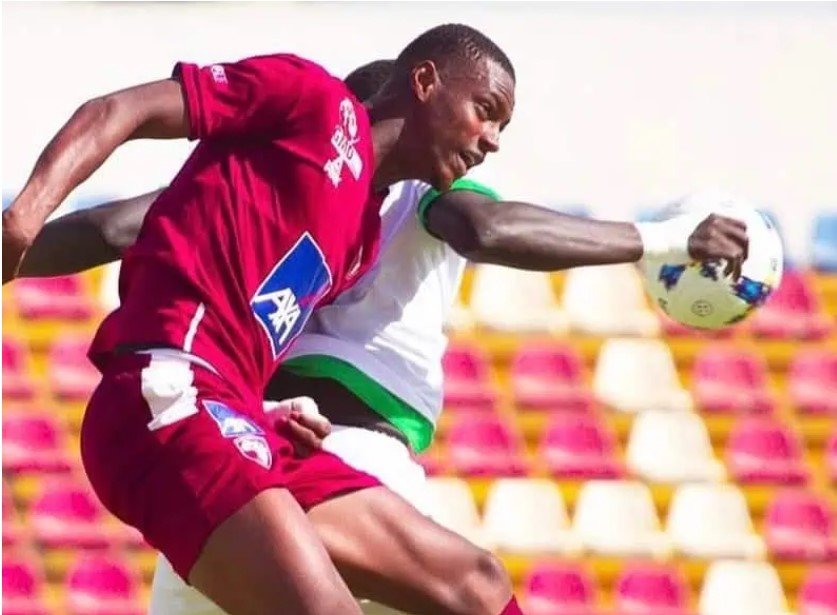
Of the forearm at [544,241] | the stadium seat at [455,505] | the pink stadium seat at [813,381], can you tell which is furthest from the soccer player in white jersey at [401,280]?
the pink stadium seat at [813,381]

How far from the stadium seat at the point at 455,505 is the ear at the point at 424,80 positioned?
348 cm

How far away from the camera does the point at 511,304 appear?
7625 millimetres

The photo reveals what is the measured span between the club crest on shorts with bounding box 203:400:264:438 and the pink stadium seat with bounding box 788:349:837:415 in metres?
4.48

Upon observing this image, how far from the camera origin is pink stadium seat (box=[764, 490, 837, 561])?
7.37 metres

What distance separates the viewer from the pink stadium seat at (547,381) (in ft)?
24.9

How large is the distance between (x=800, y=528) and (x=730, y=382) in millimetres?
588

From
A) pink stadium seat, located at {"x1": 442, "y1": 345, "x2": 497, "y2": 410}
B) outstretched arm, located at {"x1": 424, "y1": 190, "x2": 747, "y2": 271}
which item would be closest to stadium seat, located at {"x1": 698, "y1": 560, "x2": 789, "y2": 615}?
pink stadium seat, located at {"x1": 442, "y1": 345, "x2": 497, "y2": 410}

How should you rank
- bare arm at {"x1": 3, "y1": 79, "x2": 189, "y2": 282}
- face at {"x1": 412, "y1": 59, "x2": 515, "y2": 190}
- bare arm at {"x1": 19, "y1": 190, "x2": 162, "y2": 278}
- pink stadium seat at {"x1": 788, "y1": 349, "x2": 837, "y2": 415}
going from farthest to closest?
pink stadium seat at {"x1": 788, "y1": 349, "x2": 837, "y2": 415}, bare arm at {"x1": 19, "y1": 190, "x2": 162, "y2": 278}, face at {"x1": 412, "y1": 59, "x2": 515, "y2": 190}, bare arm at {"x1": 3, "y1": 79, "x2": 189, "y2": 282}

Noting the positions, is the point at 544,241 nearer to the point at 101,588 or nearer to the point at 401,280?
the point at 401,280

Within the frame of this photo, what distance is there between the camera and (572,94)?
7750 millimetres

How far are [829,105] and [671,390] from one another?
1.20 m

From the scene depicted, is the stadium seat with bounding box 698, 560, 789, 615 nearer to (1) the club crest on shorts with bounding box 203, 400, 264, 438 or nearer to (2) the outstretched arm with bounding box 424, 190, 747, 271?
(2) the outstretched arm with bounding box 424, 190, 747, 271

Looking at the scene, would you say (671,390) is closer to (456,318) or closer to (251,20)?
(456,318)

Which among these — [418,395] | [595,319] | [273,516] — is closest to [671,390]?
[595,319]
